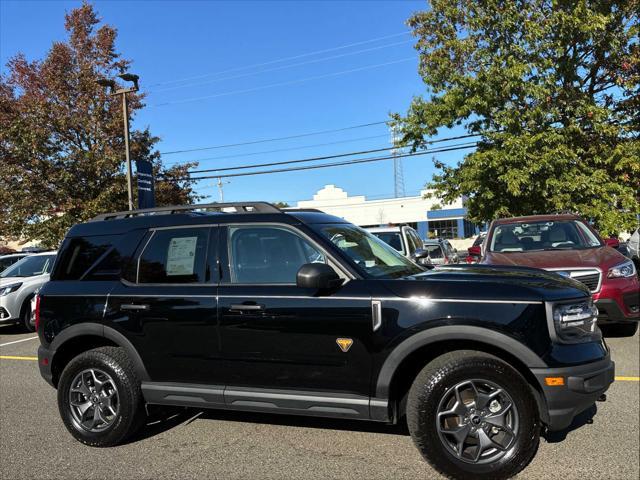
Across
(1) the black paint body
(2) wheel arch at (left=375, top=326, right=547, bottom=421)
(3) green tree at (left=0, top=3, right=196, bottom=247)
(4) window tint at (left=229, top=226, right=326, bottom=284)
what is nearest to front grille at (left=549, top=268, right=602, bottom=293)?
(1) the black paint body

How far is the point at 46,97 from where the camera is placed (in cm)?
1855

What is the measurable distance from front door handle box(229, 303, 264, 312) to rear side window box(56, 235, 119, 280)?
1357mm

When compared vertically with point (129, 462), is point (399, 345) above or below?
above

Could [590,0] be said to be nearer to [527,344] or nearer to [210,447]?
[527,344]

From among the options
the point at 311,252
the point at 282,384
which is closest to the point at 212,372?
the point at 282,384

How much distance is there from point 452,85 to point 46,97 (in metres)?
14.7

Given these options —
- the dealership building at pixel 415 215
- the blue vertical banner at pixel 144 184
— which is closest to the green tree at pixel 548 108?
the blue vertical banner at pixel 144 184

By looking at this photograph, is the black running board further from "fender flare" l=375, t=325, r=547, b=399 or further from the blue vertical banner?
the blue vertical banner

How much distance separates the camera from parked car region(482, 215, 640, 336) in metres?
6.21

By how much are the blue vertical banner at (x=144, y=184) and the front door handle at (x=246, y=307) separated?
12483 mm

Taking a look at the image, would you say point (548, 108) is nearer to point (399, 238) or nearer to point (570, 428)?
point (399, 238)

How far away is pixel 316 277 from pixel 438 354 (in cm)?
98

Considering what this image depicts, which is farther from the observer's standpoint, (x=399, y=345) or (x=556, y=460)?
(x=556, y=460)

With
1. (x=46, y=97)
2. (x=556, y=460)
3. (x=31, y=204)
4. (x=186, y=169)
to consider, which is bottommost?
(x=556, y=460)
